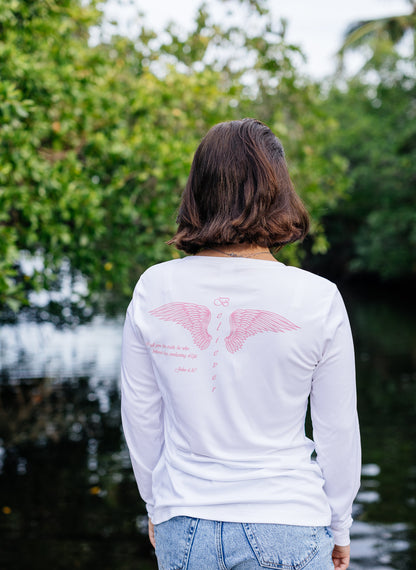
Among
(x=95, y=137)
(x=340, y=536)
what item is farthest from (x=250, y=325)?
(x=95, y=137)

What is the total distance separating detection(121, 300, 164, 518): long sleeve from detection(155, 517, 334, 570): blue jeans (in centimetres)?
18

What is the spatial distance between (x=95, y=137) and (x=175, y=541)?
405 centimetres

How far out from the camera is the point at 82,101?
5.31 metres

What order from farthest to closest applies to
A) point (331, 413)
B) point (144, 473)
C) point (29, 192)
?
point (29, 192), point (144, 473), point (331, 413)

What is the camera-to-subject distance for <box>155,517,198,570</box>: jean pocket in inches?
57.6

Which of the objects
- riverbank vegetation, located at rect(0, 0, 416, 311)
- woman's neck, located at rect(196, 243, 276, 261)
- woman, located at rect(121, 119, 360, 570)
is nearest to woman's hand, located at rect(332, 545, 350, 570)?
woman, located at rect(121, 119, 360, 570)

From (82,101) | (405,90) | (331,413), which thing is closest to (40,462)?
(82,101)

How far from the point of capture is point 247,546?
1.42 meters

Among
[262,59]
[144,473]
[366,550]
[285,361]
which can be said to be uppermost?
[262,59]

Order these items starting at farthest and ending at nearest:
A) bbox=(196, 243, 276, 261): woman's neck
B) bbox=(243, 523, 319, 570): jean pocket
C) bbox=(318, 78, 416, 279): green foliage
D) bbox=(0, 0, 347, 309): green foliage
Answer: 1. bbox=(318, 78, 416, 279): green foliage
2. bbox=(0, 0, 347, 309): green foliage
3. bbox=(196, 243, 276, 261): woman's neck
4. bbox=(243, 523, 319, 570): jean pocket

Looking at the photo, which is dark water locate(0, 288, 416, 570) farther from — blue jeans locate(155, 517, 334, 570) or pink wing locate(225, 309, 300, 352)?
pink wing locate(225, 309, 300, 352)

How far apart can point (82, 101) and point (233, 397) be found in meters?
4.38

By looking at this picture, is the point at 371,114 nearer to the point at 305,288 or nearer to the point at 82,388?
the point at 82,388

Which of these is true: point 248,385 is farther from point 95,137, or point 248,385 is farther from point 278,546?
point 95,137
